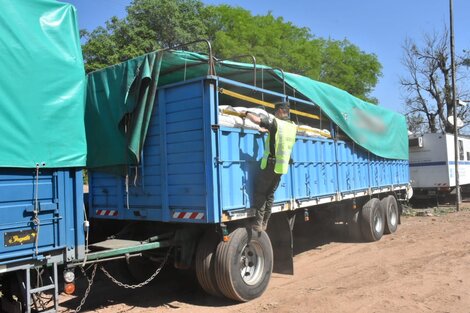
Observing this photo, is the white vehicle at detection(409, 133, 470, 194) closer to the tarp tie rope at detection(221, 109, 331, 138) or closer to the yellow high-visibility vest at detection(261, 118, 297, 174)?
the tarp tie rope at detection(221, 109, 331, 138)

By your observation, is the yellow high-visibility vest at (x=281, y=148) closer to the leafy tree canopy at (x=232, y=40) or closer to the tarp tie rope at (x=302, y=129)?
the tarp tie rope at (x=302, y=129)

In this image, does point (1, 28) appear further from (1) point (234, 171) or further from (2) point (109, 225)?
(2) point (109, 225)

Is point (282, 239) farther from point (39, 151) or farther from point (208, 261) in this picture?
point (39, 151)

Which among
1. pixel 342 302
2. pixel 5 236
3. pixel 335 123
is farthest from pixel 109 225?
pixel 335 123

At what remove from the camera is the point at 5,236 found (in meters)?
3.87

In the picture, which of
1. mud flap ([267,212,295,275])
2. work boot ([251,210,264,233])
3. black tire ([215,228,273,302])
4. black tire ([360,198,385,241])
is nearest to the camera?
black tire ([215,228,273,302])

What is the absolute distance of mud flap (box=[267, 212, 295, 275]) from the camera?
710 cm

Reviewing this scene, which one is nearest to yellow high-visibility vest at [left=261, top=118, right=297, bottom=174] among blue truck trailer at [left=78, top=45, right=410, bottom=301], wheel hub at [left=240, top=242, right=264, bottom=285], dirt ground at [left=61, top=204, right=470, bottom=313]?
blue truck trailer at [left=78, top=45, right=410, bottom=301]

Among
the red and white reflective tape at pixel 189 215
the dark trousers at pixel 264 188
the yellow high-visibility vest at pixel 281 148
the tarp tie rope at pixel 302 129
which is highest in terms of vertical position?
the tarp tie rope at pixel 302 129

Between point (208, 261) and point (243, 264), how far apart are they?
56cm

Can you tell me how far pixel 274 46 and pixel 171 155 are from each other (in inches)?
925

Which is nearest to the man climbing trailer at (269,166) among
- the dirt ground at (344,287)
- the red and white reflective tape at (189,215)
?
the red and white reflective tape at (189,215)

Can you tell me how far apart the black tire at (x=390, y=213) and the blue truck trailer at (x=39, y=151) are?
8596 mm

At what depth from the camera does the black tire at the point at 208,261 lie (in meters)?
5.64
